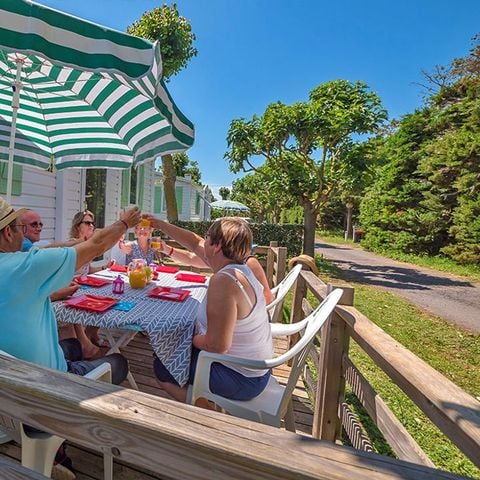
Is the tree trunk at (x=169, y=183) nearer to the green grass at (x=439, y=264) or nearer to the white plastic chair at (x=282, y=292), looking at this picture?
the white plastic chair at (x=282, y=292)

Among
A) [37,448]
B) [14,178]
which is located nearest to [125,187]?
[14,178]

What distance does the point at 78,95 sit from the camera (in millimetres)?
3361

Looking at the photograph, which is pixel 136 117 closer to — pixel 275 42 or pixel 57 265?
pixel 57 265

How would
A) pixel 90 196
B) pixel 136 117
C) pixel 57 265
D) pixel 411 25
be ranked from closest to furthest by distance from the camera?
pixel 57 265 → pixel 136 117 → pixel 90 196 → pixel 411 25

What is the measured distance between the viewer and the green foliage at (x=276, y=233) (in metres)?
12.5

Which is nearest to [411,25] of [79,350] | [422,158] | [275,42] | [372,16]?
[372,16]

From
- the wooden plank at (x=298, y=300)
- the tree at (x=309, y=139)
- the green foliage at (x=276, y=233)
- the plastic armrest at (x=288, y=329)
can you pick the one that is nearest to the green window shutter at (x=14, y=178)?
the wooden plank at (x=298, y=300)

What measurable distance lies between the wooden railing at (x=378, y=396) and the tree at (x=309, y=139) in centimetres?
764

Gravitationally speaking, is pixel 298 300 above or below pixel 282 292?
below

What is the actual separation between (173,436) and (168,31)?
463 inches

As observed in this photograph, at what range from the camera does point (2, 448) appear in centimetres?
182

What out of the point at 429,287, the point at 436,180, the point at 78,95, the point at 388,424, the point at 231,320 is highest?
the point at 436,180

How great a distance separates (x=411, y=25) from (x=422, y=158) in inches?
223

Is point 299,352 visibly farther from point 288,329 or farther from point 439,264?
point 439,264
